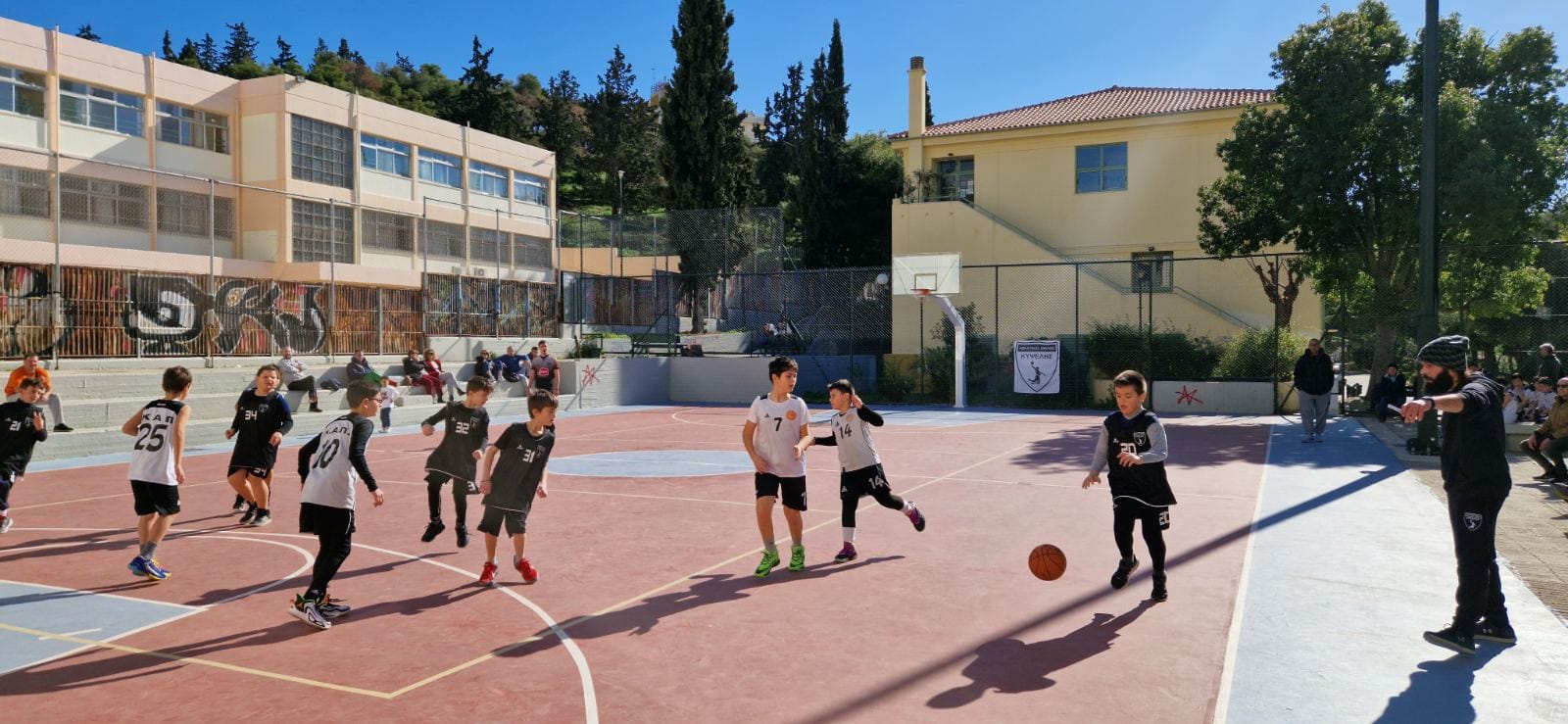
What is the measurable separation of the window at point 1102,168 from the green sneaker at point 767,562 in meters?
27.8

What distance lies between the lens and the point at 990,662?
16.8 feet

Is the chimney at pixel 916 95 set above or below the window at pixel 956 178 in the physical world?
above

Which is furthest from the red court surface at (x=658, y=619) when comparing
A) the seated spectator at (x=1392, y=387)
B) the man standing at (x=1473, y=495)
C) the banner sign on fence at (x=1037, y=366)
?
the banner sign on fence at (x=1037, y=366)

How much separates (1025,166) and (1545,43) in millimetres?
14759

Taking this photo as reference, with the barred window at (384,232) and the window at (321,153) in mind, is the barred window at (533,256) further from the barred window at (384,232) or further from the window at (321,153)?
the window at (321,153)

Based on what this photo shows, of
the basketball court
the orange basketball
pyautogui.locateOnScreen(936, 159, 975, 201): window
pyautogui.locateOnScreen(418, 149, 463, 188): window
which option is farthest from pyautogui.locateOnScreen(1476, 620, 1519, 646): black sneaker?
pyautogui.locateOnScreen(418, 149, 463, 188): window

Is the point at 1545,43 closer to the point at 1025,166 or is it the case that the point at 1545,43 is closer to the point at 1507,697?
the point at 1025,166

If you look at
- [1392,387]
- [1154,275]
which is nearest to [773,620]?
[1392,387]

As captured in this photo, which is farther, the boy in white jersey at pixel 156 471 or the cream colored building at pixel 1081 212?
the cream colored building at pixel 1081 212

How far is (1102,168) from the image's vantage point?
105 ft

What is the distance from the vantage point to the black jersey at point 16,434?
8.39 metres

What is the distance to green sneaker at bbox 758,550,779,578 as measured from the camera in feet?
23.1

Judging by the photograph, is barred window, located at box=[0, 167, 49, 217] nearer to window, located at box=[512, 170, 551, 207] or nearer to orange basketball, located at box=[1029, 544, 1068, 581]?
window, located at box=[512, 170, 551, 207]

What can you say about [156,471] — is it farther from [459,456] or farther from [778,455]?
[778,455]
